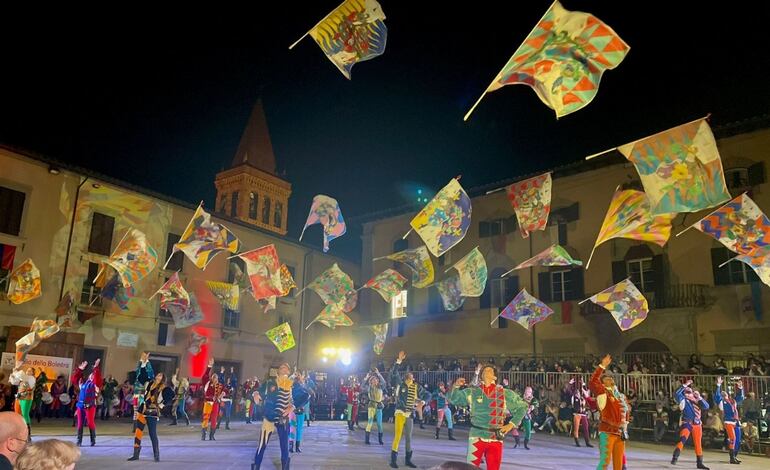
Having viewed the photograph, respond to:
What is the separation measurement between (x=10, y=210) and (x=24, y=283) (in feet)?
11.9

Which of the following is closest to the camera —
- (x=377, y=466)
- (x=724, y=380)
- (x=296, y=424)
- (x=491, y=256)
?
(x=377, y=466)

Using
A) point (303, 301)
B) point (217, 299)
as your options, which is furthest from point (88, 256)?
point (303, 301)

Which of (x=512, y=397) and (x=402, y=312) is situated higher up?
(x=402, y=312)

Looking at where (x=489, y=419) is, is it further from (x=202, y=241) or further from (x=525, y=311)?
(x=525, y=311)

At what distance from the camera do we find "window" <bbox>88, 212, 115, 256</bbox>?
3070 centimetres

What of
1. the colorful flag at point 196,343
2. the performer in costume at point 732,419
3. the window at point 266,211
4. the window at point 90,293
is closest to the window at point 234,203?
the window at point 266,211

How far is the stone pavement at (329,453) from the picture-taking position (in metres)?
13.4

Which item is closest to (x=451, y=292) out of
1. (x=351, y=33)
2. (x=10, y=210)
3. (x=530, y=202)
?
(x=530, y=202)

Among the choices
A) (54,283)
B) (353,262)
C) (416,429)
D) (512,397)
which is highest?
(353,262)

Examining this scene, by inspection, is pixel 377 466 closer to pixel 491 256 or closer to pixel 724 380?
pixel 724 380

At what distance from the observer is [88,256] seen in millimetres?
30219

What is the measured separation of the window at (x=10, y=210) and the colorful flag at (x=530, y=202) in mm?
22719

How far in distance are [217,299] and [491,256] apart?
16.5 metres

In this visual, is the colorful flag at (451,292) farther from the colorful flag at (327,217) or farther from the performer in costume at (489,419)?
the performer in costume at (489,419)
